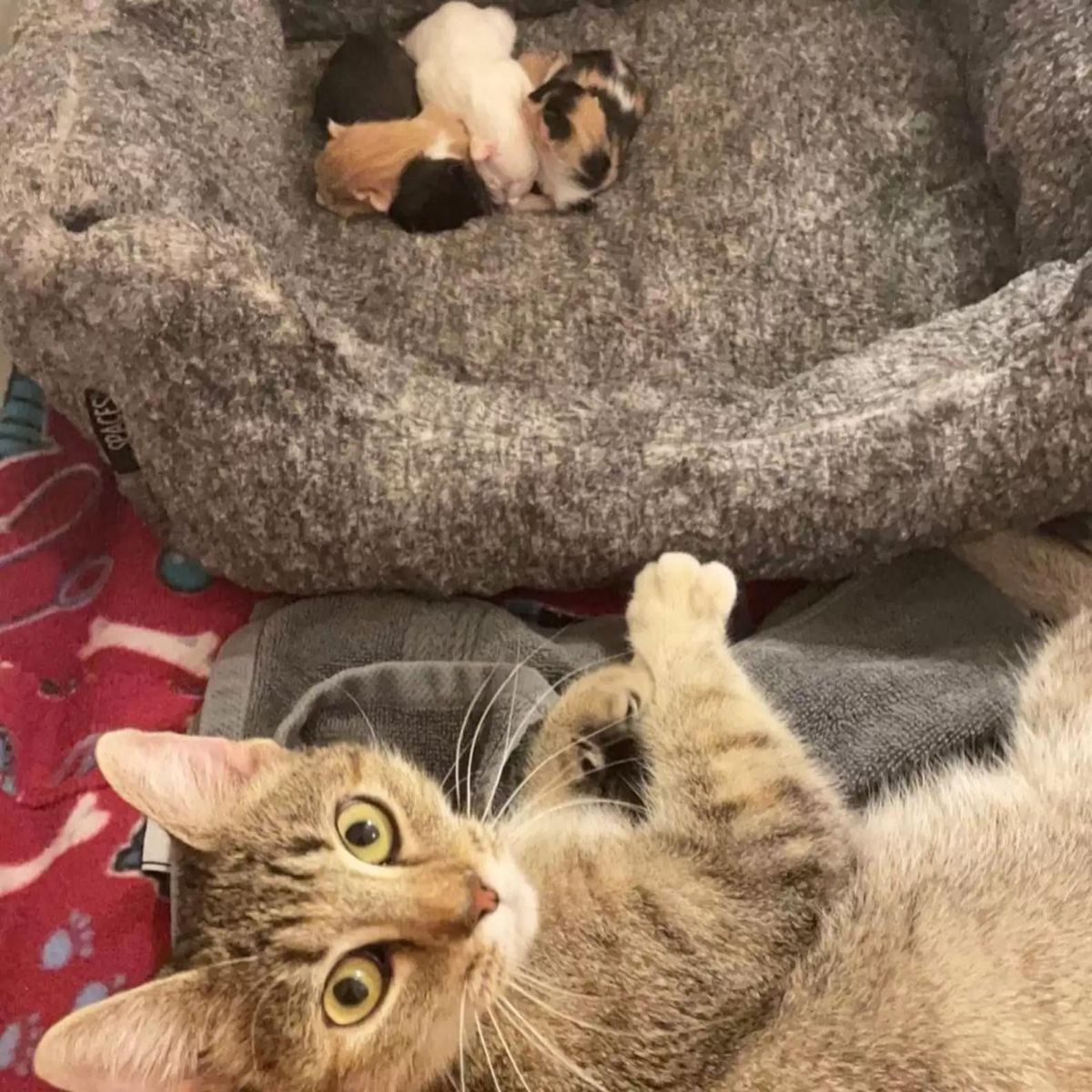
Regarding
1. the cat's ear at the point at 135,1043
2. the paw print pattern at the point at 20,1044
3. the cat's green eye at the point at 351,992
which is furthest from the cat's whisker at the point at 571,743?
the paw print pattern at the point at 20,1044

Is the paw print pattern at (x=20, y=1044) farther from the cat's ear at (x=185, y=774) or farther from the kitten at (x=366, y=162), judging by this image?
the kitten at (x=366, y=162)

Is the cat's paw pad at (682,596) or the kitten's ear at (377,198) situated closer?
the cat's paw pad at (682,596)

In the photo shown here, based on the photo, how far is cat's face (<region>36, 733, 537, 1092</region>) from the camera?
3.02ft

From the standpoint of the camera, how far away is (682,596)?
3.87 feet

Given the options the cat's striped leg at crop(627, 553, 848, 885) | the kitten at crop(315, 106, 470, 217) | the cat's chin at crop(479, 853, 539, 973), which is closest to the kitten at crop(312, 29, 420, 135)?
the kitten at crop(315, 106, 470, 217)

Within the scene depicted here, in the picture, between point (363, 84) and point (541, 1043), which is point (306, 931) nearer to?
point (541, 1043)

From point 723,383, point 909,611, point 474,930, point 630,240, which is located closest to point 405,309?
point 630,240

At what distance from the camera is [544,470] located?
4.03ft

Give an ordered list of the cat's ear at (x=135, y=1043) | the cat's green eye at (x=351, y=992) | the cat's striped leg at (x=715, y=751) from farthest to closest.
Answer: the cat's striped leg at (x=715, y=751), the cat's green eye at (x=351, y=992), the cat's ear at (x=135, y=1043)

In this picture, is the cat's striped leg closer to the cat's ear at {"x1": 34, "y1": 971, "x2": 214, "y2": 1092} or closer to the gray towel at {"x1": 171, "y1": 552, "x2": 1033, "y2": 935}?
the gray towel at {"x1": 171, "y1": 552, "x2": 1033, "y2": 935}

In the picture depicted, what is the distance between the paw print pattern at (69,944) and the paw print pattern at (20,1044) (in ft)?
0.16

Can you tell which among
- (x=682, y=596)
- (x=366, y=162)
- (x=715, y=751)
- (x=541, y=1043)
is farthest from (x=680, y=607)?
(x=366, y=162)

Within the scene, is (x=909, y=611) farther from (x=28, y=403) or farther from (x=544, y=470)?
(x=28, y=403)

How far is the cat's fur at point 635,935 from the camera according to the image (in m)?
0.93
